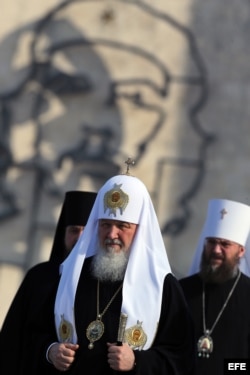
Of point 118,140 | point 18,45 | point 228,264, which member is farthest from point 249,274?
point 18,45

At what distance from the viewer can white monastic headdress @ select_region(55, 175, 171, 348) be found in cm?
577

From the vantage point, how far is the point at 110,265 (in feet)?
19.0

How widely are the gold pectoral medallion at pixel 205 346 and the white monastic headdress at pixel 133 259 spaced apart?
48.7 inches

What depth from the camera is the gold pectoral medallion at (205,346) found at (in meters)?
7.01

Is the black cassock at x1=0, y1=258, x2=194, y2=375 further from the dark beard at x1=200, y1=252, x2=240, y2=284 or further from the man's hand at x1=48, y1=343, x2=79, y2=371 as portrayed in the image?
the dark beard at x1=200, y1=252, x2=240, y2=284

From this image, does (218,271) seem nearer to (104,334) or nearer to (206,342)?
(206,342)

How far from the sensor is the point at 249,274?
781 cm

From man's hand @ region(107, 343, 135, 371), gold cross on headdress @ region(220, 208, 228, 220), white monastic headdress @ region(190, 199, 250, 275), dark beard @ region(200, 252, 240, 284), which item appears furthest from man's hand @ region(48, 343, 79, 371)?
gold cross on headdress @ region(220, 208, 228, 220)

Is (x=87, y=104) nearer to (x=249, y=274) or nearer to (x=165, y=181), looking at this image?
(x=165, y=181)

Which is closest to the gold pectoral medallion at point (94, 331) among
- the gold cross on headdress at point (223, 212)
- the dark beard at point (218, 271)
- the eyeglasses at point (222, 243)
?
the dark beard at point (218, 271)

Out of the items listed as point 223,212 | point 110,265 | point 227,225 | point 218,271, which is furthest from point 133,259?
point 223,212

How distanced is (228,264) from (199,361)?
0.67m

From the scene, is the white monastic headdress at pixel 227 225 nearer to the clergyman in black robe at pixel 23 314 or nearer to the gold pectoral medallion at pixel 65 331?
the clergyman in black robe at pixel 23 314

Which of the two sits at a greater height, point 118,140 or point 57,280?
point 118,140
